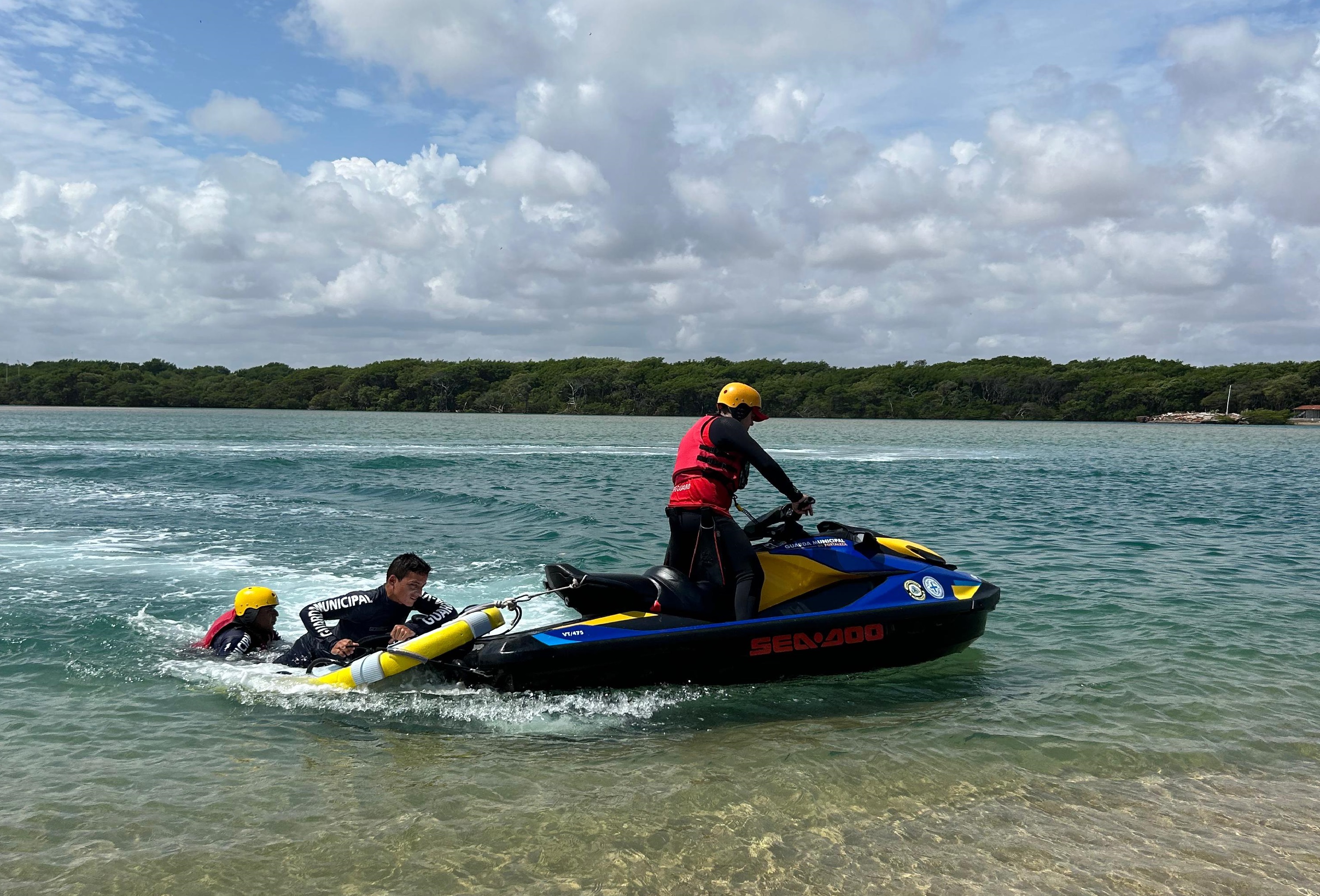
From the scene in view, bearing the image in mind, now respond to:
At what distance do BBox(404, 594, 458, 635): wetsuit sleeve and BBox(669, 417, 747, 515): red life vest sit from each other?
1.73 m

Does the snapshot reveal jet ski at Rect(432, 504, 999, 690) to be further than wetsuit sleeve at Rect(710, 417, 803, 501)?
No

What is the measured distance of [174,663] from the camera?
677 centimetres

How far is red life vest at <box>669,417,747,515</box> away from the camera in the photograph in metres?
6.16

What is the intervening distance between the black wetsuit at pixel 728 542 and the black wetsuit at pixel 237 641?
313cm

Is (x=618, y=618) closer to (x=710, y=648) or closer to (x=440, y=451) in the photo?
(x=710, y=648)

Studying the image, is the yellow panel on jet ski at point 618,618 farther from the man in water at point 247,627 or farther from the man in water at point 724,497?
the man in water at point 247,627

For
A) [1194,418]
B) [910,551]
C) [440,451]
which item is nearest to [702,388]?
[1194,418]

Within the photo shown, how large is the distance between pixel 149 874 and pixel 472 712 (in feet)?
7.20

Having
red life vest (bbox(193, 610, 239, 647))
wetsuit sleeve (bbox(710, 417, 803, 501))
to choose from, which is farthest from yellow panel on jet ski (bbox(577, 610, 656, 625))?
red life vest (bbox(193, 610, 239, 647))

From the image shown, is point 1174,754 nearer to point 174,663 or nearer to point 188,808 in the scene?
point 188,808

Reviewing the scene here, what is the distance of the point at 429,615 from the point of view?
6.35m

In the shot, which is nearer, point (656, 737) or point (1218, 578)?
point (656, 737)

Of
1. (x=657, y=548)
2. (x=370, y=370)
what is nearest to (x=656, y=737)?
(x=657, y=548)

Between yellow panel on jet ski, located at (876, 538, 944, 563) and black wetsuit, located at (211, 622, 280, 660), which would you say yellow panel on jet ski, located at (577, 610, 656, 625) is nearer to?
yellow panel on jet ski, located at (876, 538, 944, 563)
